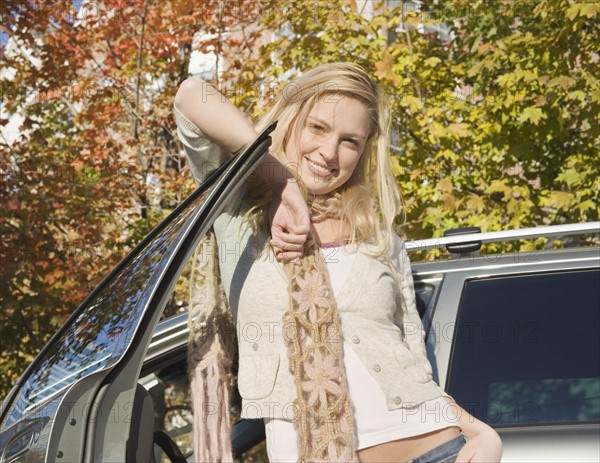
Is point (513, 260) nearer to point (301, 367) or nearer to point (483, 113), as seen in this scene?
point (301, 367)

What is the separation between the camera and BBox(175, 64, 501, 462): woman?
83.4 inches

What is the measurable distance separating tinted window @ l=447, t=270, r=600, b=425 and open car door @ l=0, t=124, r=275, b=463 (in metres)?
1.21

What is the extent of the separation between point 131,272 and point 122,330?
28 centimetres

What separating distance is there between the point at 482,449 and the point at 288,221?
77 centimetres

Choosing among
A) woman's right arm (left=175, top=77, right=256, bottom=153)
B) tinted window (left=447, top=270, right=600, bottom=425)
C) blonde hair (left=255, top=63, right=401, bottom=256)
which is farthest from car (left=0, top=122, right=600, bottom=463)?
blonde hair (left=255, top=63, right=401, bottom=256)

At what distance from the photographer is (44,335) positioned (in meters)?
5.93

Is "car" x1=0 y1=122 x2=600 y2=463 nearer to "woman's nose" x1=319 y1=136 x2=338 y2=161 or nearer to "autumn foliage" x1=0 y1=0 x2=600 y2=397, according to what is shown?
"woman's nose" x1=319 y1=136 x2=338 y2=161

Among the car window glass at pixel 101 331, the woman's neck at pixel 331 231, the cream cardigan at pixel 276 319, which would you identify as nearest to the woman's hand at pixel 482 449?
the cream cardigan at pixel 276 319

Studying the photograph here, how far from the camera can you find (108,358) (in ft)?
5.42

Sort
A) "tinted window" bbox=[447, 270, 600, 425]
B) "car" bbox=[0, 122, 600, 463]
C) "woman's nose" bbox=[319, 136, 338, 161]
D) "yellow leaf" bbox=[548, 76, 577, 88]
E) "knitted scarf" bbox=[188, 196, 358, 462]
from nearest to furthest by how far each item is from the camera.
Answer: "car" bbox=[0, 122, 600, 463] < "knitted scarf" bbox=[188, 196, 358, 462] < "woman's nose" bbox=[319, 136, 338, 161] < "tinted window" bbox=[447, 270, 600, 425] < "yellow leaf" bbox=[548, 76, 577, 88]

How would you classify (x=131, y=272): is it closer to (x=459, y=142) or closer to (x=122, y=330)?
(x=122, y=330)

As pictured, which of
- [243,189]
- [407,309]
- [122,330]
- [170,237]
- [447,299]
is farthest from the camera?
[447,299]

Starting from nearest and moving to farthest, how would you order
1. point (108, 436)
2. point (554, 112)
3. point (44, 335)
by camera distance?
1. point (108, 436)
2. point (554, 112)
3. point (44, 335)

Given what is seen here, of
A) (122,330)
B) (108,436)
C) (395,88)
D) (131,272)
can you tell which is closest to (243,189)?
(131,272)
